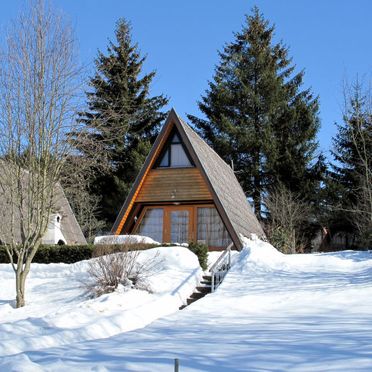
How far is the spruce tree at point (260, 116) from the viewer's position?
3155 centimetres

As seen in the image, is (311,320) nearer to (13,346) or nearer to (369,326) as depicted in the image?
(369,326)

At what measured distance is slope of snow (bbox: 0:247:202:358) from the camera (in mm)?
7406

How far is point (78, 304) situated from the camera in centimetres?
970

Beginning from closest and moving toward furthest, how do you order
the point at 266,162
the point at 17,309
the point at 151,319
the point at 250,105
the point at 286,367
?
the point at 286,367, the point at 151,319, the point at 17,309, the point at 266,162, the point at 250,105

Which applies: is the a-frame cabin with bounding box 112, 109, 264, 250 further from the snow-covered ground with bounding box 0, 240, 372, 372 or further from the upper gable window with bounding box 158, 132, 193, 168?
the snow-covered ground with bounding box 0, 240, 372, 372

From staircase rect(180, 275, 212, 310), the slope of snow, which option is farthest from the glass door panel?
staircase rect(180, 275, 212, 310)

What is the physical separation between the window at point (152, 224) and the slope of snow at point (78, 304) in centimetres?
442

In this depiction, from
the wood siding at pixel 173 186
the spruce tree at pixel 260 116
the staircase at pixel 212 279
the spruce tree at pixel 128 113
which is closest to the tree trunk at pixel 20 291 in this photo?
the staircase at pixel 212 279

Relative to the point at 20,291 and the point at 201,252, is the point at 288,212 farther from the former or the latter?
the point at 20,291

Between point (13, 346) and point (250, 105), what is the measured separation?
2931 centimetres

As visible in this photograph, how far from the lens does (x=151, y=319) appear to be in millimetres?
8773

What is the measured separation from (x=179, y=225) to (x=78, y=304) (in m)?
8.69

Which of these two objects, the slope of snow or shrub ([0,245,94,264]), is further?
shrub ([0,245,94,264])

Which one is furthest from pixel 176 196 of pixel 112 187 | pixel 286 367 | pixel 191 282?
pixel 112 187
